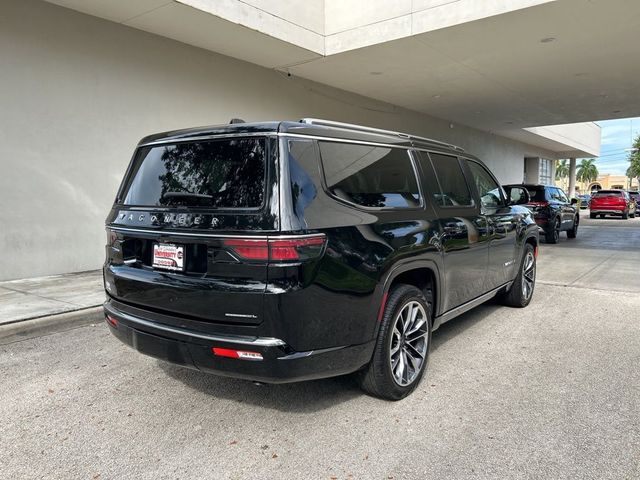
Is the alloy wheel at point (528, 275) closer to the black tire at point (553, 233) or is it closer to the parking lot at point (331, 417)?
the parking lot at point (331, 417)

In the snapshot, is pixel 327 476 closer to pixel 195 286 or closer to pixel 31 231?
pixel 195 286

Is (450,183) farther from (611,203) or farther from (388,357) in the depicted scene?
(611,203)

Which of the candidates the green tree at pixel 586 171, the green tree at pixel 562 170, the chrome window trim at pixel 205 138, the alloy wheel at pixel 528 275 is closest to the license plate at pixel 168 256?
the chrome window trim at pixel 205 138

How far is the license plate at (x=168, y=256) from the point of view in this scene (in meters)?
3.01

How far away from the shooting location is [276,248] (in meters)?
2.71

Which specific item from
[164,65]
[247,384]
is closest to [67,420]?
[247,384]

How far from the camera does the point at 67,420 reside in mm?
3324

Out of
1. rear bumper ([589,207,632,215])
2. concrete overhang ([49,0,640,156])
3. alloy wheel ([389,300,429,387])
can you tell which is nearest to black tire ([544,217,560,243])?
concrete overhang ([49,0,640,156])

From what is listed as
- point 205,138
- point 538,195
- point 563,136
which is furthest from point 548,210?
point 563,136

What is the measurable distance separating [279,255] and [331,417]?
132 cm

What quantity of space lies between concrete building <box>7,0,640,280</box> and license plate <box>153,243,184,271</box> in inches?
244

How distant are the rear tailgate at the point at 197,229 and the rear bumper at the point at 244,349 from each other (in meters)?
0.12

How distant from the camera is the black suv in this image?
2.75 meters

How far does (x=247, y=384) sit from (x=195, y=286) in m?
1.28
